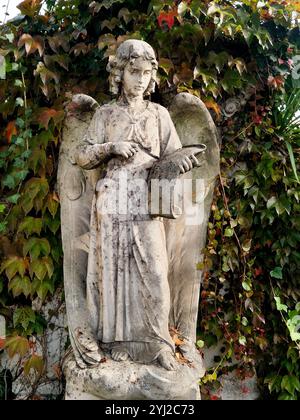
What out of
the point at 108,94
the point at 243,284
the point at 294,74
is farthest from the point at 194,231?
the point at 294,74

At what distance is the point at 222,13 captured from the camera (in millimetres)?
3703

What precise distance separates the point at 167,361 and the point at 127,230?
70cm

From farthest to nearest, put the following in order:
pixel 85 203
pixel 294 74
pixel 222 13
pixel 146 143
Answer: pixel 294 74 < pixel 222 13 < pixel 85 203 < pixel 146 143

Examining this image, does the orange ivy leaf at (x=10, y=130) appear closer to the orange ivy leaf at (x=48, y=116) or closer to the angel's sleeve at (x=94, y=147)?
the orange ivy leaf at (x=48, y=116)

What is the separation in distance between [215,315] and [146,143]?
136 centimetres

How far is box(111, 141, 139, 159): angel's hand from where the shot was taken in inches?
117

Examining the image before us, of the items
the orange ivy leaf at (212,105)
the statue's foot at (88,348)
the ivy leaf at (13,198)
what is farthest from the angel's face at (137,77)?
the statue's foot at (88,348)

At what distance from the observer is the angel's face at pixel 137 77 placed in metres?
3.04

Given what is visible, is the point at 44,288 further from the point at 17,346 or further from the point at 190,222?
the point at 190,222

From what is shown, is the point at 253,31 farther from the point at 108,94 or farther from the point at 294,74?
the point at 108,94

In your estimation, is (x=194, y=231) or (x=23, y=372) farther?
(x=23, y=372)

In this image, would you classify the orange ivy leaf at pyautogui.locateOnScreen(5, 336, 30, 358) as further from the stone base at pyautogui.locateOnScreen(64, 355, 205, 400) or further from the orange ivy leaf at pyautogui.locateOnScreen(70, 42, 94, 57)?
the orange ivy leaf at pyautogui.locateOnScreen(70, 42, 94, 57)

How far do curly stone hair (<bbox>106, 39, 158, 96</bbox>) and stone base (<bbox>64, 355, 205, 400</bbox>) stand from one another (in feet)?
4.81

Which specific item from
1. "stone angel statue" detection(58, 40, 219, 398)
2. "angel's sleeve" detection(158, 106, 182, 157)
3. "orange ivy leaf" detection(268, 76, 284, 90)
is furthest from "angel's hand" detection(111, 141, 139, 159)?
"orange ivy leaf" detection(268, 76, 284, 90)
